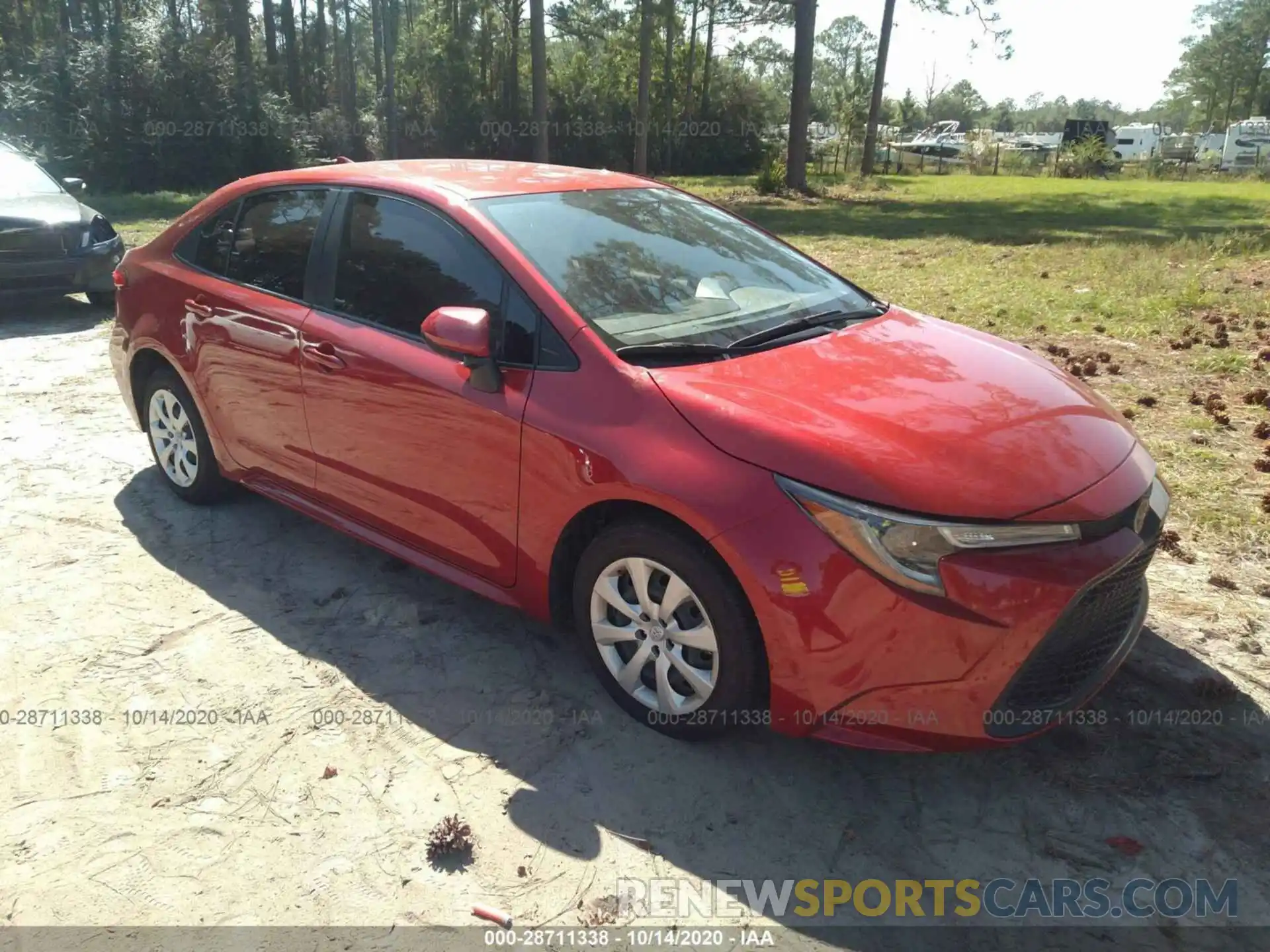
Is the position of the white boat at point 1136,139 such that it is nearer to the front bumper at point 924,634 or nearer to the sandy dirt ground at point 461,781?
the sandy dirt ground at point 461,781

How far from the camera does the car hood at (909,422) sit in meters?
2.65

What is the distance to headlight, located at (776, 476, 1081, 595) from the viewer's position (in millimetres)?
2572

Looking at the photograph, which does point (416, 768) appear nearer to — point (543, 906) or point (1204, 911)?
point (543, 906)

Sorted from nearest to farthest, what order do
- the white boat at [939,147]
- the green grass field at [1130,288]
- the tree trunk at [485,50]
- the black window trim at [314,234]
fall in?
the black window trim at [314,234] < the green grass field at [1130,288] < the tree trunk at [485,50] < the white boat at [939,147]

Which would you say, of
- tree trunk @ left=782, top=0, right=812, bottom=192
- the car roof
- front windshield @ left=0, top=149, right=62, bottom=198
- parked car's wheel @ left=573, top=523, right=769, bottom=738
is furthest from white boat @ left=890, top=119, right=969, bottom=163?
parked car's wheel @ left=573, top=523, right=769, bottom=738

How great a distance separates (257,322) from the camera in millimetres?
4141

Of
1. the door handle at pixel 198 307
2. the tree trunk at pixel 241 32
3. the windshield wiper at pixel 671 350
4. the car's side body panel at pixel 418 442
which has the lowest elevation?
the car's side body panel at pixel 418 442

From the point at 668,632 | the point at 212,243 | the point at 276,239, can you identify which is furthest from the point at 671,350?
the point at 212,243

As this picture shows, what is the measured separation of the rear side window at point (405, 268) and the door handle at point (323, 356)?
0.17 metres

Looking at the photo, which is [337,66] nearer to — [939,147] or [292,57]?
[292,57]

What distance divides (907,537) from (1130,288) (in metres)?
8.45

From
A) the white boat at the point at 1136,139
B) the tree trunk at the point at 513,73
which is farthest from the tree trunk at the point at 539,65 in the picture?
the white boat at the point at 1136,139

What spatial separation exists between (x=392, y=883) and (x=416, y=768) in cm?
48

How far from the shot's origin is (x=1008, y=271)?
37.0 feet
